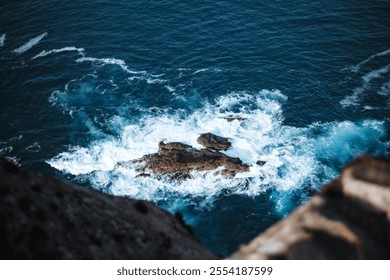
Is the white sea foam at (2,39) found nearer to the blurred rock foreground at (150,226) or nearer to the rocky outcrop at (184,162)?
the rocky outcrop at (184,162)

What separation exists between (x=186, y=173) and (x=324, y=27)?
174 ft

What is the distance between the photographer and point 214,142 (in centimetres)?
5562

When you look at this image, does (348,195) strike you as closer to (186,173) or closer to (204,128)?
(186,173)

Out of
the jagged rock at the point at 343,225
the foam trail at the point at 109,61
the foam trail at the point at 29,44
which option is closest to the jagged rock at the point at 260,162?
the jagged rock at the point at 343,225

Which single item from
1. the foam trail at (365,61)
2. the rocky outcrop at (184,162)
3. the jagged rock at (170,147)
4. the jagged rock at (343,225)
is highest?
the jagged rock at (343,225)

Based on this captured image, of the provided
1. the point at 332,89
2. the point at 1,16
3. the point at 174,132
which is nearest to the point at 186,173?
the point at 174,132

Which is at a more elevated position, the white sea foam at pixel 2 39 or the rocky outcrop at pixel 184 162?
the white sea foam at pixel 2 39

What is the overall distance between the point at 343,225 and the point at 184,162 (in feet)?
125

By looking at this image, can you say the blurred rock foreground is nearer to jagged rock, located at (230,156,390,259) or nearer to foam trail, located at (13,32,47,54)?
jagged rock, located at (230,156,390,259)

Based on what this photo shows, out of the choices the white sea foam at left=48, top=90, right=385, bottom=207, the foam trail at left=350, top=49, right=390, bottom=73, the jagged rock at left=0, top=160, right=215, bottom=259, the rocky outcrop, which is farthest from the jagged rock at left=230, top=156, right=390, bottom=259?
the foam trail at left=350, top=49, right=390, bottom=73

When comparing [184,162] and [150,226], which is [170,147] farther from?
[150,226]

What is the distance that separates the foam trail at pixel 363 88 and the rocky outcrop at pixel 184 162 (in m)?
25.6

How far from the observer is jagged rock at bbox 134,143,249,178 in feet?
173

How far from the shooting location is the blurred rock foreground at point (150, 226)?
1605 centimetres
